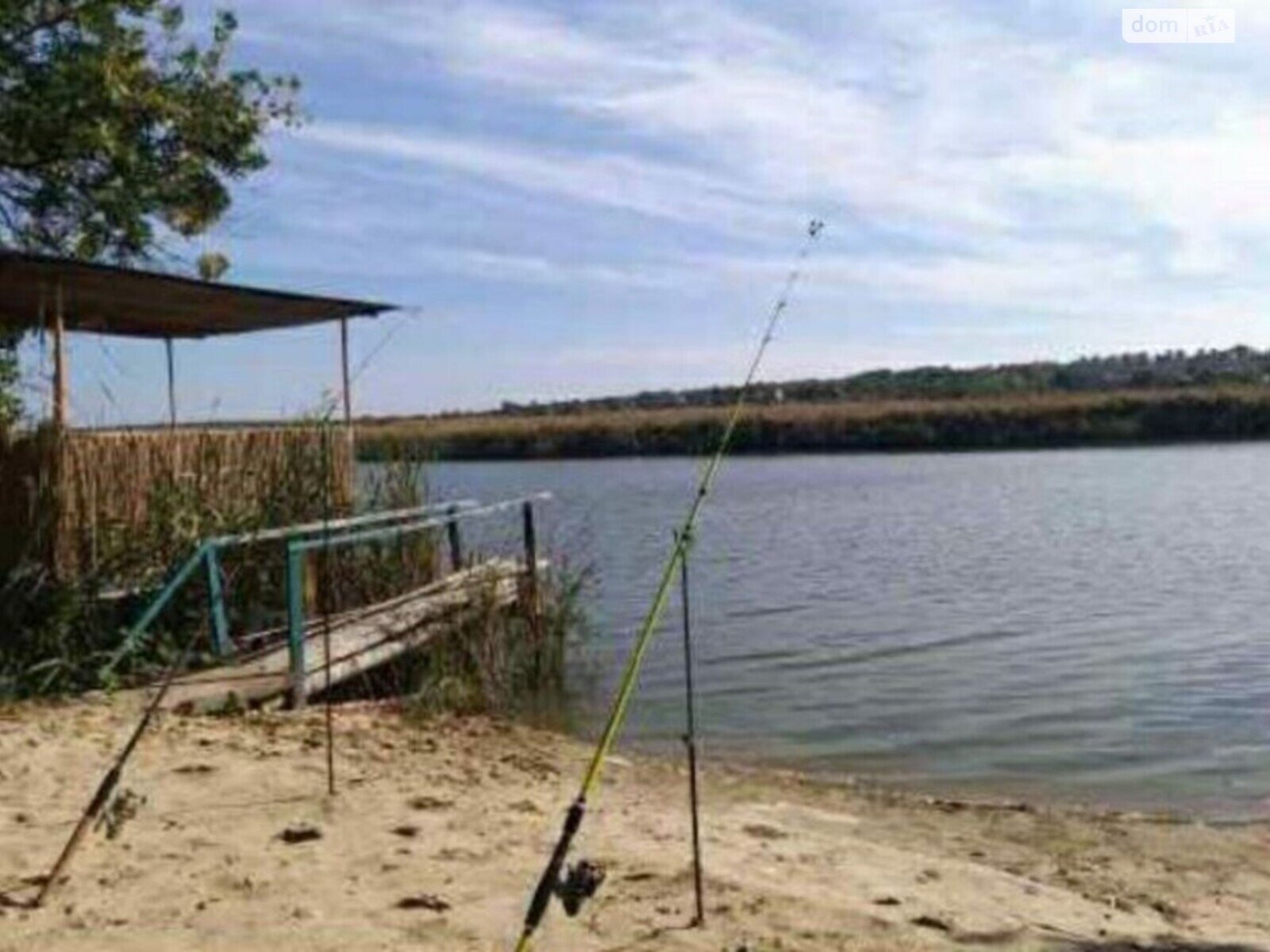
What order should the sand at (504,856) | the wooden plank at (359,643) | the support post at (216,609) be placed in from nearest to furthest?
the sand at (504,856) → the wooden plank at (359,643) → the support post at (216,609)

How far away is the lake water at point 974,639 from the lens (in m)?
13.7

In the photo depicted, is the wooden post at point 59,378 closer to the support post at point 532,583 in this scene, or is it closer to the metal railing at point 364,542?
the metal railing at point 364,542

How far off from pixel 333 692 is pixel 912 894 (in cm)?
663

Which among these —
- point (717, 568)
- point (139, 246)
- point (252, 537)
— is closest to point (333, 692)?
point (252, 537)

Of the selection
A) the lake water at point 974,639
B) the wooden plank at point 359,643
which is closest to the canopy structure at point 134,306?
the wooden plank at point 359,643

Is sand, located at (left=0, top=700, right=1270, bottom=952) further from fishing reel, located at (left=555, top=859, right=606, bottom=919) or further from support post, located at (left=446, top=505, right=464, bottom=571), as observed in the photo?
support post, located at (left=446, top=505, right=464, bottom=571)

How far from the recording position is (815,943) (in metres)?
6.69

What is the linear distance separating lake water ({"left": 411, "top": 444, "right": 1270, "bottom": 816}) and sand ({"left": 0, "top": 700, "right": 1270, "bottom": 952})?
99.2 inches

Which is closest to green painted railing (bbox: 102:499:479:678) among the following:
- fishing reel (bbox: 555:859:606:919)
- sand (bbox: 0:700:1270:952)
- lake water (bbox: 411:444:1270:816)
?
sand (bbox: 0:700:1270:952)

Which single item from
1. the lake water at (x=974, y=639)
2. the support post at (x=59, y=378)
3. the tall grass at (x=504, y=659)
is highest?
the support post at (x=59, y=378)

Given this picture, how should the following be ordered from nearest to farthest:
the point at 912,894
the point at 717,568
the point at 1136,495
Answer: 1. the point at 912,894
2. the point at 717,568
3. the point at 1136,495

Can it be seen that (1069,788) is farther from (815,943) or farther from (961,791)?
(815,943)

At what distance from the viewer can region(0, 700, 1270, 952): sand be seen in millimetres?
6750

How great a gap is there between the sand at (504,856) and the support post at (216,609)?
1.54 m
